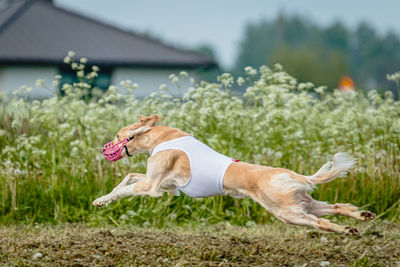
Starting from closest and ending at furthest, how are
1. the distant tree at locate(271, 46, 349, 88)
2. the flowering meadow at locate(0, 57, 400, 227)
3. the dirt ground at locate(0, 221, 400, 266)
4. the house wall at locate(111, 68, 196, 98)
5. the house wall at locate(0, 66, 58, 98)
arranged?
1. the dirt ground at locate(0, 221, 400, 266)
2. the flowering meadow at locate(0, 57, 400, 227)
3. the house wall at locate(0, 66, 58, 98)
4. the house wall at locate(111, 68, 196, 98)
5. the distant tree at locate(271, 46, 349, 88)

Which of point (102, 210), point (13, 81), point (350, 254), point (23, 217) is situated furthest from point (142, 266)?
point (13, 81)

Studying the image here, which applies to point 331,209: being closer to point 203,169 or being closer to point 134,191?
point 203,169

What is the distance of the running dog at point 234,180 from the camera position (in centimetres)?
452

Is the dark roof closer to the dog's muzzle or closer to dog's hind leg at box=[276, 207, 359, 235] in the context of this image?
the dog's muzzle

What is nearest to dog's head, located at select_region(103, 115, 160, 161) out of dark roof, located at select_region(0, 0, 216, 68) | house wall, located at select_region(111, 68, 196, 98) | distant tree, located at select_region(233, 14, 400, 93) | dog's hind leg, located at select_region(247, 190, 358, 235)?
dog's hind leg, located at select_region(247, 190, 358, 235)

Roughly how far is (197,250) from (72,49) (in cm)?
2404

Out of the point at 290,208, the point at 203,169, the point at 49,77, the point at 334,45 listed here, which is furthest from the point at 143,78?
the point at 334,45

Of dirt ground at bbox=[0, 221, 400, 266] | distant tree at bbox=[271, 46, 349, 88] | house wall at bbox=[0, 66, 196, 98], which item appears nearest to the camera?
dirt ground at bbox=[0, 221, 400, 266]

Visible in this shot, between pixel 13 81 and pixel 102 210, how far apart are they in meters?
19.9

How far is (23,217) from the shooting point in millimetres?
7059

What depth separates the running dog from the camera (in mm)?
4523

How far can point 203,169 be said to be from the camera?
15.1 feet

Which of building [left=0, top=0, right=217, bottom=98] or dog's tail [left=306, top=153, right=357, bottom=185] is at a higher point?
building [left=0, top=0, right=217, bottom=98]

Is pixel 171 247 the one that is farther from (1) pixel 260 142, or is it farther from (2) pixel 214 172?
(1) pixel 260 142
